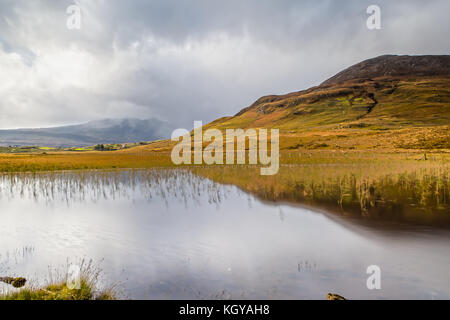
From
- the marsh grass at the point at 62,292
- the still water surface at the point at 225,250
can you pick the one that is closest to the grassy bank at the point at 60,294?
the marsh grass at the point at 62,292

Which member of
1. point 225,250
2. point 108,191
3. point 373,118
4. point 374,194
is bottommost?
point 225,250

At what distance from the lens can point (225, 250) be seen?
9.13 meters

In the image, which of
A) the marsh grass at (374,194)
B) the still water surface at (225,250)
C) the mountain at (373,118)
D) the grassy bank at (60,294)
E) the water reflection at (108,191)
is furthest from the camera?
the mountain at (373,118)

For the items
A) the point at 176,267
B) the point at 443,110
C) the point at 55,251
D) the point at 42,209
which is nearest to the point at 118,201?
the point at 42,209

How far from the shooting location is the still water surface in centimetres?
655

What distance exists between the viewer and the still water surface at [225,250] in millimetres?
6555

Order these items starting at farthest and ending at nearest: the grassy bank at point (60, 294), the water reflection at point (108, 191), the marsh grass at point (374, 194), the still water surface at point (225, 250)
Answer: the water reflection at point (108, 191)
the marsh grass at point (374, 194)
the still water surface at point (225, 250)
the grassy bank at point (60, 294)

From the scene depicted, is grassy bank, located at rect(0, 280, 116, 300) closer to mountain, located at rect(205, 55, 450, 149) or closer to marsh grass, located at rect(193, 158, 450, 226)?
marsh grass, located at rect(193, 158, 450, 226)

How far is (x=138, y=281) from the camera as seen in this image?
22.9 ft

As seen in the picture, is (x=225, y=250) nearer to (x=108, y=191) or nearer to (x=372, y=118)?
(x=108, y=191)

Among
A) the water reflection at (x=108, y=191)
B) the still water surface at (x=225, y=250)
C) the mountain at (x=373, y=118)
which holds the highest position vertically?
the mountain at (x=373, y=118)

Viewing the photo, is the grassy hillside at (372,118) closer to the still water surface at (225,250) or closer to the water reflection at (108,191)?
the water reflection at (108,191)

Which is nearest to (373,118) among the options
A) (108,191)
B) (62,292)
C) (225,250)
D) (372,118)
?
(372,118)

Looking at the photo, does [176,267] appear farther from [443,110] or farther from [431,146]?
[443,110]
